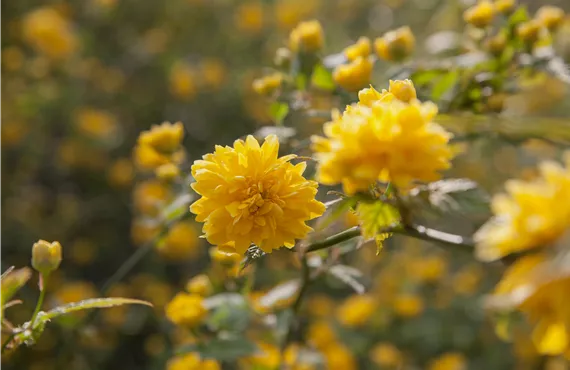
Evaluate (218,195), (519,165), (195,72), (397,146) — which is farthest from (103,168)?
(397,146)

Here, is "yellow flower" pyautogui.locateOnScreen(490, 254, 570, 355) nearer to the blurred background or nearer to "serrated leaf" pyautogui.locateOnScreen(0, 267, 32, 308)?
"serrated leaf" pyautogui.locateOnScreen(0, 267, 32, 308)

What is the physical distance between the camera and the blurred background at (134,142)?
1.90 metres

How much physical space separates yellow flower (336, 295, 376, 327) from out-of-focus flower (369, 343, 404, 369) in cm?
10

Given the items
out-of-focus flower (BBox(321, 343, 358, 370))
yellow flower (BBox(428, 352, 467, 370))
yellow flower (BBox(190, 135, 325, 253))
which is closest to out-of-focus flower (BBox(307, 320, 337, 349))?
out-of-focus flower (BBox(321, 343, 358, 370))

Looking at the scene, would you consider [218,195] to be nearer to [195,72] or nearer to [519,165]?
[195,72]

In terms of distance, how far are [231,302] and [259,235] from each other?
1.60ft

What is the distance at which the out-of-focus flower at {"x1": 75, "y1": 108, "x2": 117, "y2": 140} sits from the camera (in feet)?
7.59

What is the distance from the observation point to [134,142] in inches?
98.2

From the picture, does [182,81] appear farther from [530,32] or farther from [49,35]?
[530,32]

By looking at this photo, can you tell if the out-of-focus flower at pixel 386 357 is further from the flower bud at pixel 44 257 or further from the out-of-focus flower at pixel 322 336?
the flower bud at pixel 44 257

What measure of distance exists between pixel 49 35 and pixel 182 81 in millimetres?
507

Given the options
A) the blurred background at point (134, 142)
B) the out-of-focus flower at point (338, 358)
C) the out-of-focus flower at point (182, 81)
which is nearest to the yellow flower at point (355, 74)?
the out-of-focus flower at point (338, 358)

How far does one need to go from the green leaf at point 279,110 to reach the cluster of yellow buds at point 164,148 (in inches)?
7.0

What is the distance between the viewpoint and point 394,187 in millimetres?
628
